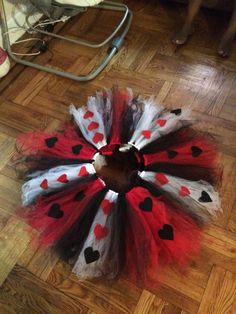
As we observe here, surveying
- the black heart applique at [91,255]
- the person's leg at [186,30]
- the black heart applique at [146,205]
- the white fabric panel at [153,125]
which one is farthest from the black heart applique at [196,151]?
the person's leg at [186,30]

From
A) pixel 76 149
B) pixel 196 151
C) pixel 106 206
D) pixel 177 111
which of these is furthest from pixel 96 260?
pixel 177 111

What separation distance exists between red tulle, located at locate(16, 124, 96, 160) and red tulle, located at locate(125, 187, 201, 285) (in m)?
0.23

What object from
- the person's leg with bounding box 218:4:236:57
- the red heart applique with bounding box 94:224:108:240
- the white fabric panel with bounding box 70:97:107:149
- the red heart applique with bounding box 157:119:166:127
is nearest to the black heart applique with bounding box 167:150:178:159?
the red heart applique with bounding box 157:119:166:127

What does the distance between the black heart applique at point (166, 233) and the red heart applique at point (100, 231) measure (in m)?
0.16

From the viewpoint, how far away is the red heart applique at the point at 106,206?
1012 mm

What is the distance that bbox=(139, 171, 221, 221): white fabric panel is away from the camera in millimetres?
1034

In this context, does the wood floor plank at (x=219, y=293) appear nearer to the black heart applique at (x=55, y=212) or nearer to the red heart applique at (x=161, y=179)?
the red heart applique at (x=161, y=179)

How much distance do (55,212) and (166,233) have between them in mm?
340

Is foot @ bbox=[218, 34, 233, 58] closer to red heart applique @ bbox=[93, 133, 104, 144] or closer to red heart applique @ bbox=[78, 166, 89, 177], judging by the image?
red heart applique @ bbox=[93, 133, 104, 144]

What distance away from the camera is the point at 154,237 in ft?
3.20

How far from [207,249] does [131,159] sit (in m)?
0.39

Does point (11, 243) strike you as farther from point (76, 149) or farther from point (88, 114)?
point (88, 114)

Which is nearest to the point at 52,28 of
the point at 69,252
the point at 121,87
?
the point at 121,87

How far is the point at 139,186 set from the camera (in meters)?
1.07
